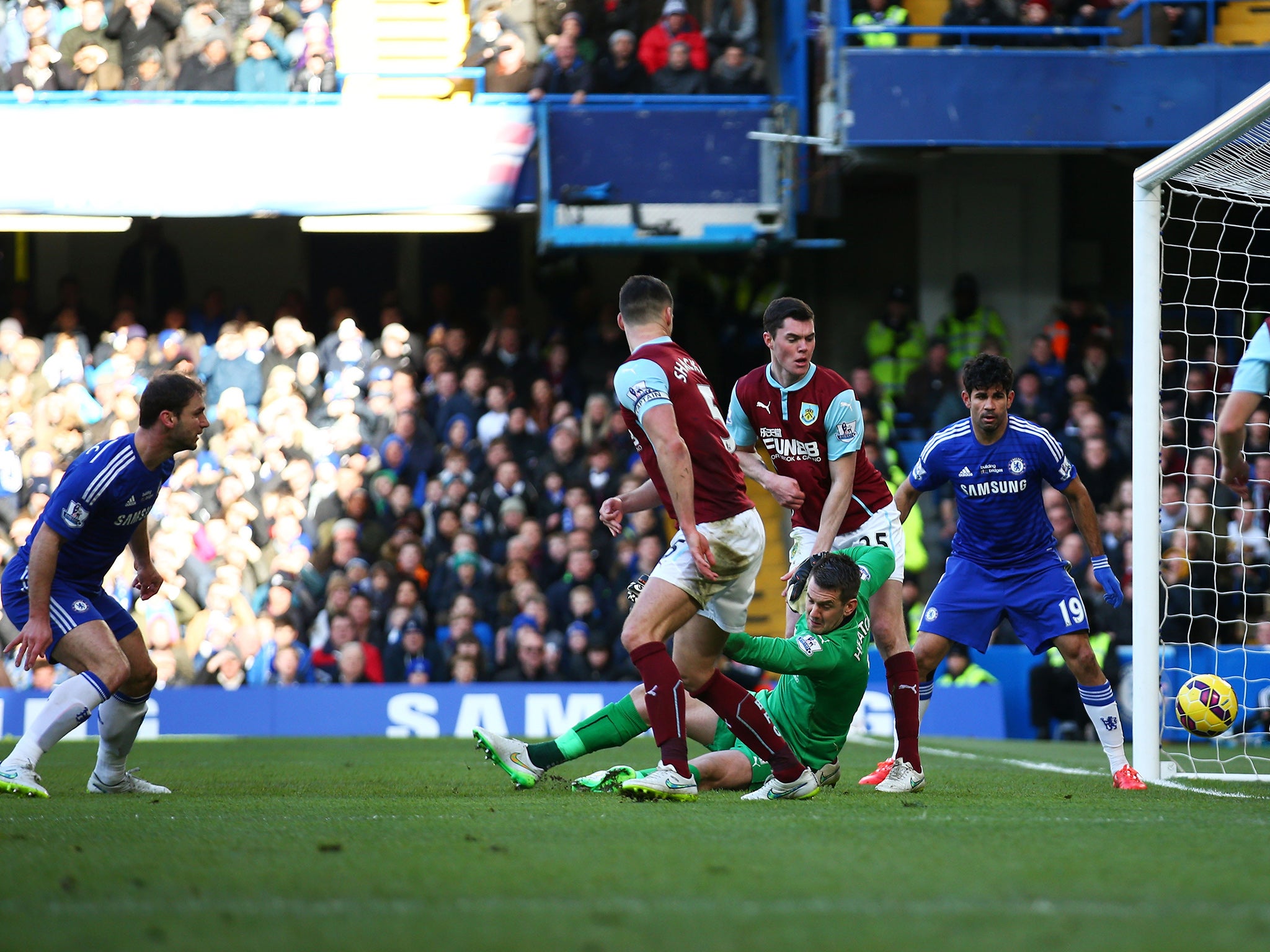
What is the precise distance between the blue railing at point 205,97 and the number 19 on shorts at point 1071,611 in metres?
9.76

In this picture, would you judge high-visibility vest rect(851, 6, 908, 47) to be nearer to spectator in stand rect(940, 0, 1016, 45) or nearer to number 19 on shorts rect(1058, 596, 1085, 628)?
spectator in stand rect(940, 0, 1016, 45)

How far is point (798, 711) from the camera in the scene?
6465mm

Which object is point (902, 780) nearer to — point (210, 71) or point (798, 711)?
point (798, 711)

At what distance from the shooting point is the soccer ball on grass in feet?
24.5

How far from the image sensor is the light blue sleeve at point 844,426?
22.1ft

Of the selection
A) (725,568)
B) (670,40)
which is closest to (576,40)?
(670,40)

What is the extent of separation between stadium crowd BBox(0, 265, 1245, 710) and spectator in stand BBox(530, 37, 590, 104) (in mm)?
2267

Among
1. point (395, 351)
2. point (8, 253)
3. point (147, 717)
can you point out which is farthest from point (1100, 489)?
point (8, 253)

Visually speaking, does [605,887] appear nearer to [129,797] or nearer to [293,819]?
[293,819]

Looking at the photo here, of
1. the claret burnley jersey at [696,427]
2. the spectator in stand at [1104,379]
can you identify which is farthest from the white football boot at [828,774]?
the spectator in stand at [1104,379]

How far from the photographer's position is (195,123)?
1513 cm

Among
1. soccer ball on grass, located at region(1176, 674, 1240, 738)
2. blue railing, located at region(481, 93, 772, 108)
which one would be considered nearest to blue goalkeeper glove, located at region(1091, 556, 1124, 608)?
soccer ball on grass, located at region(1176, 674, 1240, 738)

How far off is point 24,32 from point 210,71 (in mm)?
1893

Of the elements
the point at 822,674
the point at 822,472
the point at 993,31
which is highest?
the point at 993,31
